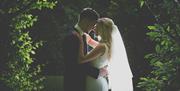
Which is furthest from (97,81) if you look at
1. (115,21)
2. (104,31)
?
(115,21)

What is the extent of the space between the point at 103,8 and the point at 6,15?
43.1 ft

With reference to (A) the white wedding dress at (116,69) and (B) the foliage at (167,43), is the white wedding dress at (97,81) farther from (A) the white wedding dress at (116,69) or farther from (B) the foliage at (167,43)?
(B) the foliage at (167,43)

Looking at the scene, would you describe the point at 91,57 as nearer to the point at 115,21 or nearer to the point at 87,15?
the point at 87,15

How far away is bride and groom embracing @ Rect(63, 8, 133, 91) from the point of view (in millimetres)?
6000

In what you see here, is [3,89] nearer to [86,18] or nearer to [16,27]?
[16,27]

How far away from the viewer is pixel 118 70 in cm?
687

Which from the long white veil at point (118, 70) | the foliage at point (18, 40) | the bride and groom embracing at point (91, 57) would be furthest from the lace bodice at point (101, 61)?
the foliage at point (18, 40)

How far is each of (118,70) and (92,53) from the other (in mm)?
755

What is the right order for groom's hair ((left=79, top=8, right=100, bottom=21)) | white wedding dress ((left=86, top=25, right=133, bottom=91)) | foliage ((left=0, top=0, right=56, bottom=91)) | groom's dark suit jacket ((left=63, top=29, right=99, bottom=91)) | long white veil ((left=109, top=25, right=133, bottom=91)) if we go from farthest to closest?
foliage ((left=0, top=0, right=56, bottom=91)) < long white veil ((left=109, top=25, right=133, bottom=91)) < white wedding dress ((left=86, top=25, right=133, bottom=91)) < groom's hair ((left=79, top=8, right=100, bottom=21)) < groom's dark suit jacket ((left=63, top=29, right=99, bottom=91))

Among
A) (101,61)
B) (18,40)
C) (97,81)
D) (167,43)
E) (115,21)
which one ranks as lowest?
(97,81)

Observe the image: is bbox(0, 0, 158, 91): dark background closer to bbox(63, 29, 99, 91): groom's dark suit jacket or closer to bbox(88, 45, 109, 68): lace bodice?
bbox(88, 45, 109, 68): lace bodice

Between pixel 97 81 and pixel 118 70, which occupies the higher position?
pixel 118 70

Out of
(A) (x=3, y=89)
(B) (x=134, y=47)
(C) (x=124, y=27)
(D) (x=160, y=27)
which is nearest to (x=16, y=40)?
(A) (x=3, y=89)

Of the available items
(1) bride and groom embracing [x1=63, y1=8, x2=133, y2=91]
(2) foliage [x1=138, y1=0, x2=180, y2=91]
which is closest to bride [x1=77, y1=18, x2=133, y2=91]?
(1) bride and groom embracing [x1=63, y1=8, x2=133, y2=91]
